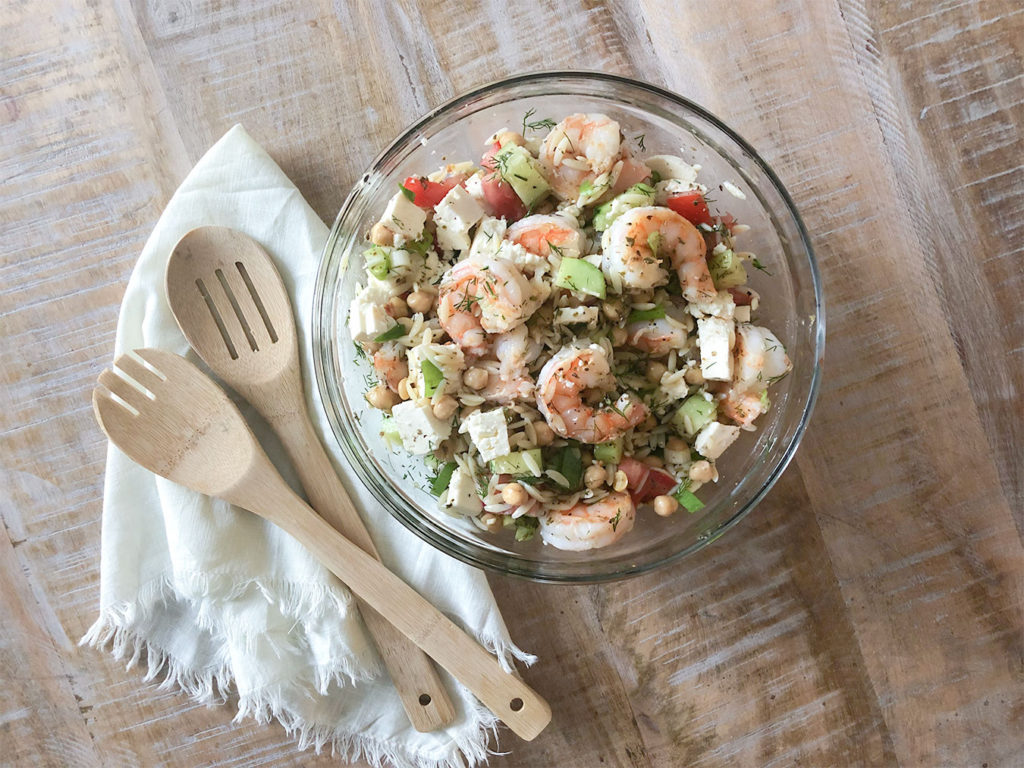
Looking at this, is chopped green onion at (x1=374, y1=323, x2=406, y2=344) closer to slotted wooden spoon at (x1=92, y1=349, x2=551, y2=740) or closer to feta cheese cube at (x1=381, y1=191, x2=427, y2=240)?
feta cheese cube at (x1=381, y1=191, x2=427, y2=240)

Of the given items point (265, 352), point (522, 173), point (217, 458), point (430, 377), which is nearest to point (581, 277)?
point (522, 173)

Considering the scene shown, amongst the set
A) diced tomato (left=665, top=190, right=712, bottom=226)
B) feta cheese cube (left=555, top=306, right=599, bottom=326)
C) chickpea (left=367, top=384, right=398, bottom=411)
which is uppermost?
diced tomato (left=665, top=190, right=712, bottom=226)

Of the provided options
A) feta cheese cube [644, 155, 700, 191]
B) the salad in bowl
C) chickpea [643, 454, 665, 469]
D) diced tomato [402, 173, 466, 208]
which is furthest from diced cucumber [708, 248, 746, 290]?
diced tomato [402, 173, 466, 208]

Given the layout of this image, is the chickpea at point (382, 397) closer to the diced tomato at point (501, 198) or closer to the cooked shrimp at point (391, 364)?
the cooked shrimp at point (391, 364)

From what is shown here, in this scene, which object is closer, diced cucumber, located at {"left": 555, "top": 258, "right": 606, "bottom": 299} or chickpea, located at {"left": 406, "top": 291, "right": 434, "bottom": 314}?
diced cucumber, located at {"left": 555, "top": 258, "right": 606, "bottom": 299}

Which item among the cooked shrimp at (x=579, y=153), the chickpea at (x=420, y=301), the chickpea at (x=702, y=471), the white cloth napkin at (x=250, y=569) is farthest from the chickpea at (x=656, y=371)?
the white cloth napkin at (x=250, y=569)

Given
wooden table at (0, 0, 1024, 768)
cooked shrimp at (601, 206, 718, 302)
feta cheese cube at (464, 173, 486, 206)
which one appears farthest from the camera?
wooden table at (0, 0, 1024, 768)
